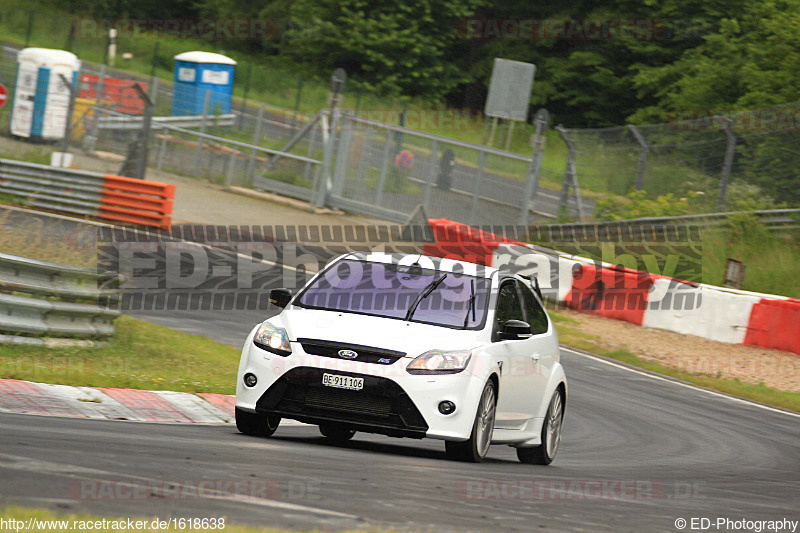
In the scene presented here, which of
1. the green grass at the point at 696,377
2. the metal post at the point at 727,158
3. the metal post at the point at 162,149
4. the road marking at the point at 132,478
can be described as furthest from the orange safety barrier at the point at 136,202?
the road marking at the point at 132,478

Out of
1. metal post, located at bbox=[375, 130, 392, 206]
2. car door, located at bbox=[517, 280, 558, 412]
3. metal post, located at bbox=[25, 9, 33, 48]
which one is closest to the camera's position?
car door, located at bbox=[517, 280, 558, 412]

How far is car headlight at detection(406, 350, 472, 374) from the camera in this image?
27.5 feet

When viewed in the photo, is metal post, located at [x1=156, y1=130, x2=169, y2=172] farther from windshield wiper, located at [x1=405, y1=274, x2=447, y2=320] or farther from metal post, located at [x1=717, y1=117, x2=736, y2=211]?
windshield wiper, located at [x1=405, y1=274, x2=447, y2=320]

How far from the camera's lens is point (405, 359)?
8.38m

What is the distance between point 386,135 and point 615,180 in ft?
20.1

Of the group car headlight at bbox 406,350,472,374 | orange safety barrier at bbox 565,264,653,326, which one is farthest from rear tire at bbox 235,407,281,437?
orange safety barrier at bbox 565,264,653,326

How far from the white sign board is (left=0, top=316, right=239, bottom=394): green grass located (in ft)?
57.2

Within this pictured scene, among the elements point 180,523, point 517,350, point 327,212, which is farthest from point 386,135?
point 180,523

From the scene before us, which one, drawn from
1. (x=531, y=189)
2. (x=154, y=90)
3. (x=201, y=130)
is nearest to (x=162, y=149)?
(x=201, y=130)

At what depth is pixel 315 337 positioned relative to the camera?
27.9ft

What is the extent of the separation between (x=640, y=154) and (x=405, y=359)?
19.1 m

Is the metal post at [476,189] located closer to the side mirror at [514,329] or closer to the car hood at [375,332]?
the side mirror at [514,329]

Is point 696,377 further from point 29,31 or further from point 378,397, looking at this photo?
point 29,31

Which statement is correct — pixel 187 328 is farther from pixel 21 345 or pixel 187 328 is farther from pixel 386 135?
pixel 386 135
